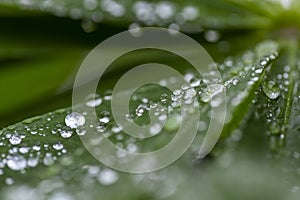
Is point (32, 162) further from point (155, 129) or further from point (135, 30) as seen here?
point (135, 30)

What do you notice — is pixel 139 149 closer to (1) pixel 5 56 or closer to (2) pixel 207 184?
(2) pixel 207 184

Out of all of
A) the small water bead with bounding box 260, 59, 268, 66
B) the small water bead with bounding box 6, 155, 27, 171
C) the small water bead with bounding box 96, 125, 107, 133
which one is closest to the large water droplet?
the small water bead with bounding box 6, 155, 27, 171

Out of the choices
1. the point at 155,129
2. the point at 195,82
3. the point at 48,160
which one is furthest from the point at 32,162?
the point at 195,82

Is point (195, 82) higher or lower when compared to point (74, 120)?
higher

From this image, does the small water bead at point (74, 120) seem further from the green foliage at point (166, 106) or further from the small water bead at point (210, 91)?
the small water bead at point (210, 91)

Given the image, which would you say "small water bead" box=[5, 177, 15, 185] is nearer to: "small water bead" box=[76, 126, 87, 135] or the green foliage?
the green foliage

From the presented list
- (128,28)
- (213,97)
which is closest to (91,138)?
(213,97)

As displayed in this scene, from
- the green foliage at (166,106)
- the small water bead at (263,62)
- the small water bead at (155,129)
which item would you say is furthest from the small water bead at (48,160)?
the small water bead at (263,62)
